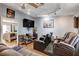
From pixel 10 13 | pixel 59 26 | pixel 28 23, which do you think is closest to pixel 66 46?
pixel 59 26

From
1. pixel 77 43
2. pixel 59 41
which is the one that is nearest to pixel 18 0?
pixel 59 41

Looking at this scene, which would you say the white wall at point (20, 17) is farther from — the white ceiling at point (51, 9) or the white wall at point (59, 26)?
the white wall at point (59, 26)

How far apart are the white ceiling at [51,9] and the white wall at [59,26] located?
0.13m

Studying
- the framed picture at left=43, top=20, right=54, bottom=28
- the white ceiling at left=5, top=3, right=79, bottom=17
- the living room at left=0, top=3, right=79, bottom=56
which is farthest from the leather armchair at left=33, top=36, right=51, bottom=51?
the white ceiling at left=5, top=3, right=79, bottom=17

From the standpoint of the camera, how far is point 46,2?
6.93 feet

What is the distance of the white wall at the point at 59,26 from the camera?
7.40 feet

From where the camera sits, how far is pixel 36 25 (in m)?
2.34

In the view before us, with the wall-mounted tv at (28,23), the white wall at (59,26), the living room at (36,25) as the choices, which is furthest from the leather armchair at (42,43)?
the wall-mounted tv at (28,23)

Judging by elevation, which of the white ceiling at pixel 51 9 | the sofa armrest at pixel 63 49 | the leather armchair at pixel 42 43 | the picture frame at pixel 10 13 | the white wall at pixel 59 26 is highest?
the white ceiling at pixel 51 9

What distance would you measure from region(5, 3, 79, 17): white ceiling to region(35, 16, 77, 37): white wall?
0.42 ft

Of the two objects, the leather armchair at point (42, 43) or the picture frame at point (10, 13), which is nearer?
the picture frame at point (10, 13)

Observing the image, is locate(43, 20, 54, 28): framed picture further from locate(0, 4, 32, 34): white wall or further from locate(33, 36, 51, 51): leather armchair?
locate(0, 4, 32, 34): white wall

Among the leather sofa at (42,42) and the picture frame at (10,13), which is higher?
the picture frame at (10,13)

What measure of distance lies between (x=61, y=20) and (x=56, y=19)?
108mm
